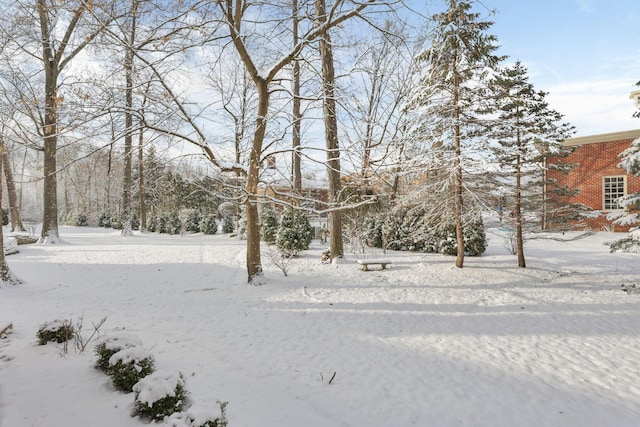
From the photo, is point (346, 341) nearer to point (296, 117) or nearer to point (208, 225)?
point (296, 117)

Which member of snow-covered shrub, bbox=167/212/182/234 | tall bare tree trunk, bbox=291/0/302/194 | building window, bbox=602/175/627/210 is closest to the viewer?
tall bare tree trunk, bbox=291/0/302/194

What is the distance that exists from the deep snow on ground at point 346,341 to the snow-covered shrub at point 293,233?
1.29m

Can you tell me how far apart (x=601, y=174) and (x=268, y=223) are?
17711mm

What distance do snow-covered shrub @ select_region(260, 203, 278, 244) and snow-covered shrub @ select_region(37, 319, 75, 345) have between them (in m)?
9.45

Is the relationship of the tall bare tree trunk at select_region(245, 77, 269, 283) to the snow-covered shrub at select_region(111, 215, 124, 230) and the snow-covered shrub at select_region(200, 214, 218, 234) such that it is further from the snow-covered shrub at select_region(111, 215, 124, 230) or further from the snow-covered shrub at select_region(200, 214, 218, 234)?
the snow-covered shrub at select_region(111, 215, 124, 230)

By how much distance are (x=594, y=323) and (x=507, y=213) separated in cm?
403

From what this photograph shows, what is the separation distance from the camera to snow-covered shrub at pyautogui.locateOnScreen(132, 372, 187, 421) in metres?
2.82

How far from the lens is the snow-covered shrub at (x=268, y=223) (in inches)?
544

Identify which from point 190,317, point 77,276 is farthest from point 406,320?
point 77,276

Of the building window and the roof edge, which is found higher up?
the roof edge

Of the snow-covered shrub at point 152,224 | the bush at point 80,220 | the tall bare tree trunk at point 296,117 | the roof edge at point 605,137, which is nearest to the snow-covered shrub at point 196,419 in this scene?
the tall bare tree trunk at point 296,117

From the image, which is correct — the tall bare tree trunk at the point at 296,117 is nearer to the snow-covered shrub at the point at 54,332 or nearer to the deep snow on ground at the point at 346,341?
the deep snow on ground at the point at 346,341

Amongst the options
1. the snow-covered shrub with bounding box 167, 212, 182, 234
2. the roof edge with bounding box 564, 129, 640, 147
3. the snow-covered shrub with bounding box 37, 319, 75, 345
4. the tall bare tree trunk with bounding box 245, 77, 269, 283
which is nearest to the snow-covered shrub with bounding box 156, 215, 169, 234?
the snow-covered shrub with bounding box 167, 212, 182, 234

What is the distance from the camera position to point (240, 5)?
7164 millimetres
